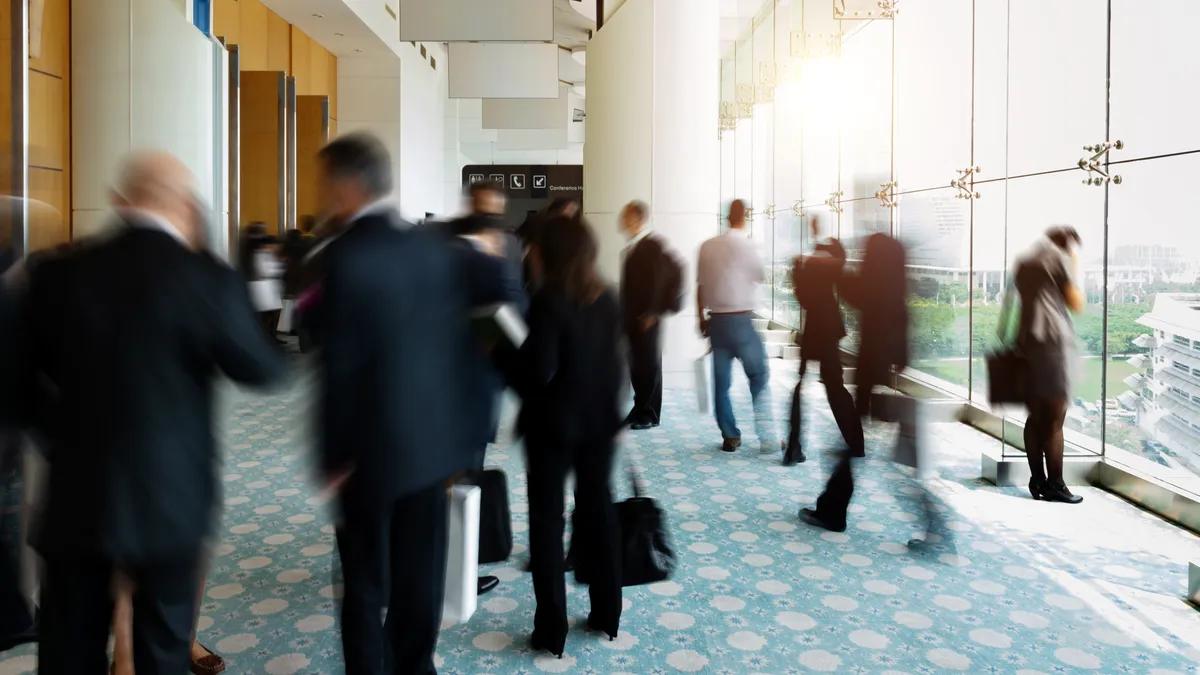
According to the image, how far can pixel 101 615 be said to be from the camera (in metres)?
2.22

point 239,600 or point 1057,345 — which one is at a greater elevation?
point 1057,345

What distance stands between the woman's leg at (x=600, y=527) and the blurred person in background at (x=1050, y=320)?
3.07 m

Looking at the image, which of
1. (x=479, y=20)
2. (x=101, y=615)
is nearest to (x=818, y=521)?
(x=101, y=615)

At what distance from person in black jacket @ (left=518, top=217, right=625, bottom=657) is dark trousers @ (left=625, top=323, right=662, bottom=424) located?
3093 millimetres

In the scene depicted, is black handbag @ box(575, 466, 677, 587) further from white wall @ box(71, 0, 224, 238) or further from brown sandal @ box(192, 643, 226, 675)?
white wall @ box(71, 0, 224, 238)

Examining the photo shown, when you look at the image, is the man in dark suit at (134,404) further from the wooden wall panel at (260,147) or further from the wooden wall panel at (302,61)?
the wooden wall panel at (302,61)

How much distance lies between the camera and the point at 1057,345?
203 inches

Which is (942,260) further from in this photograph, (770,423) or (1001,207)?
(770,423)

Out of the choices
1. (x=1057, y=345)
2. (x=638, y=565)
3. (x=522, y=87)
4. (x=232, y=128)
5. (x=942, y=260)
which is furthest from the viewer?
(x=522, y=87)

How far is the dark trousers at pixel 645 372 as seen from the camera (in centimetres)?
645

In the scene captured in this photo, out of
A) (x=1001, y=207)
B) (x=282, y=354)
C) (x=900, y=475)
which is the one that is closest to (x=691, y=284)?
(x=1001, y=207)

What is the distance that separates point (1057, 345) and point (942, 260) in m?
3.24

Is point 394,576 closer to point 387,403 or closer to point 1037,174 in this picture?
point 387,403

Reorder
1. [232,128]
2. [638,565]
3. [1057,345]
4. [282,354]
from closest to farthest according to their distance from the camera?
[282,354] < [638,565] < [1057,345] < [232,128]
